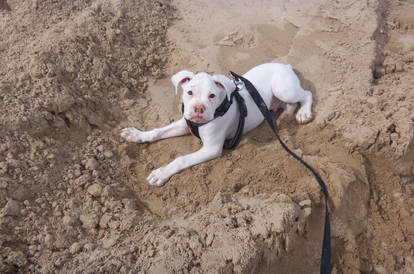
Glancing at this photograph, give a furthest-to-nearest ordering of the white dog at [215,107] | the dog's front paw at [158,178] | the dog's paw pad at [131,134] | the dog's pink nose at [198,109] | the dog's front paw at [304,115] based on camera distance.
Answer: the dog's front paw at [304,115], the dog's paw pad at [131,134], the dog's front paw at [158,178], the white dog at [215,107], the dog's pink nose at [198,109]

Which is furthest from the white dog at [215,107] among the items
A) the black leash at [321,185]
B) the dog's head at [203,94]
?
the black leash at [321,185]

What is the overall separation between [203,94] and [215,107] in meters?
0.23

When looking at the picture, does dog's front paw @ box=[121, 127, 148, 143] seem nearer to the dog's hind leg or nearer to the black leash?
the black leash

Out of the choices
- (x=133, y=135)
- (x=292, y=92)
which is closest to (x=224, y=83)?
(x=292, y=92)

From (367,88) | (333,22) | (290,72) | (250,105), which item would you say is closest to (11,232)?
(250,105)

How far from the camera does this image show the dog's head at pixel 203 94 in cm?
300

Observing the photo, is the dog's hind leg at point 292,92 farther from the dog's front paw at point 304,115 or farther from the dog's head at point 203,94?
the dog's head at point 203,94

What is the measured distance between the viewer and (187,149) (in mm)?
3793

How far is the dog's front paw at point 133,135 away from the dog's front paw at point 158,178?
1.98ft

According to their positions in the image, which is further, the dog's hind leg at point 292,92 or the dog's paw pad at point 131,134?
the dog's hind leg at point 292,92

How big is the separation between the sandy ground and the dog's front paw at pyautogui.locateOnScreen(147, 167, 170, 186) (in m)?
0.08

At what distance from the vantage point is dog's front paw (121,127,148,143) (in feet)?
12.2

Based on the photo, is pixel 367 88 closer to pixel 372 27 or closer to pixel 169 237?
pixel 372 27

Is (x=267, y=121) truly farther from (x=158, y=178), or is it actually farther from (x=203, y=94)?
(x=158, y=178)
